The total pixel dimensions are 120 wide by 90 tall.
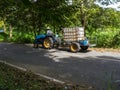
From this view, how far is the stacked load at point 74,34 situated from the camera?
16531 millimetres

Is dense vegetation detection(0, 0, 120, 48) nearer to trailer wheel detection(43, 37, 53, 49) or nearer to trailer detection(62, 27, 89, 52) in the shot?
trailer detection(62, 27, 89, 52)

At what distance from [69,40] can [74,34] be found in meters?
0.50

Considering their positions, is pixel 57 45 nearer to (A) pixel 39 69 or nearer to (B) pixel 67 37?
(B) pixel 67 37

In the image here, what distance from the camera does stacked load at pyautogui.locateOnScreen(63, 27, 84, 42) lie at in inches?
651

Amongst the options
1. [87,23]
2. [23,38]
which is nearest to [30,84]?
[87,23]

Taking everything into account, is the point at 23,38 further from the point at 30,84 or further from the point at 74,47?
the point at 30,84

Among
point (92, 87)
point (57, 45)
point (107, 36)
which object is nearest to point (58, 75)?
point (92, 87)

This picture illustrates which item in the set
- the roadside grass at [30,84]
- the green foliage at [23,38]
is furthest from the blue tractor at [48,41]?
the roadside grass at [30,84]

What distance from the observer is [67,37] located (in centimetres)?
1692

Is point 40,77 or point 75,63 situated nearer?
point 40,77

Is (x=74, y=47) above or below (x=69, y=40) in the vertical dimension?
below

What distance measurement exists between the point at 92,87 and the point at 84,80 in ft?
3.07

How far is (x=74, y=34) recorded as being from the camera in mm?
16562

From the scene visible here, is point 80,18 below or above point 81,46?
above
